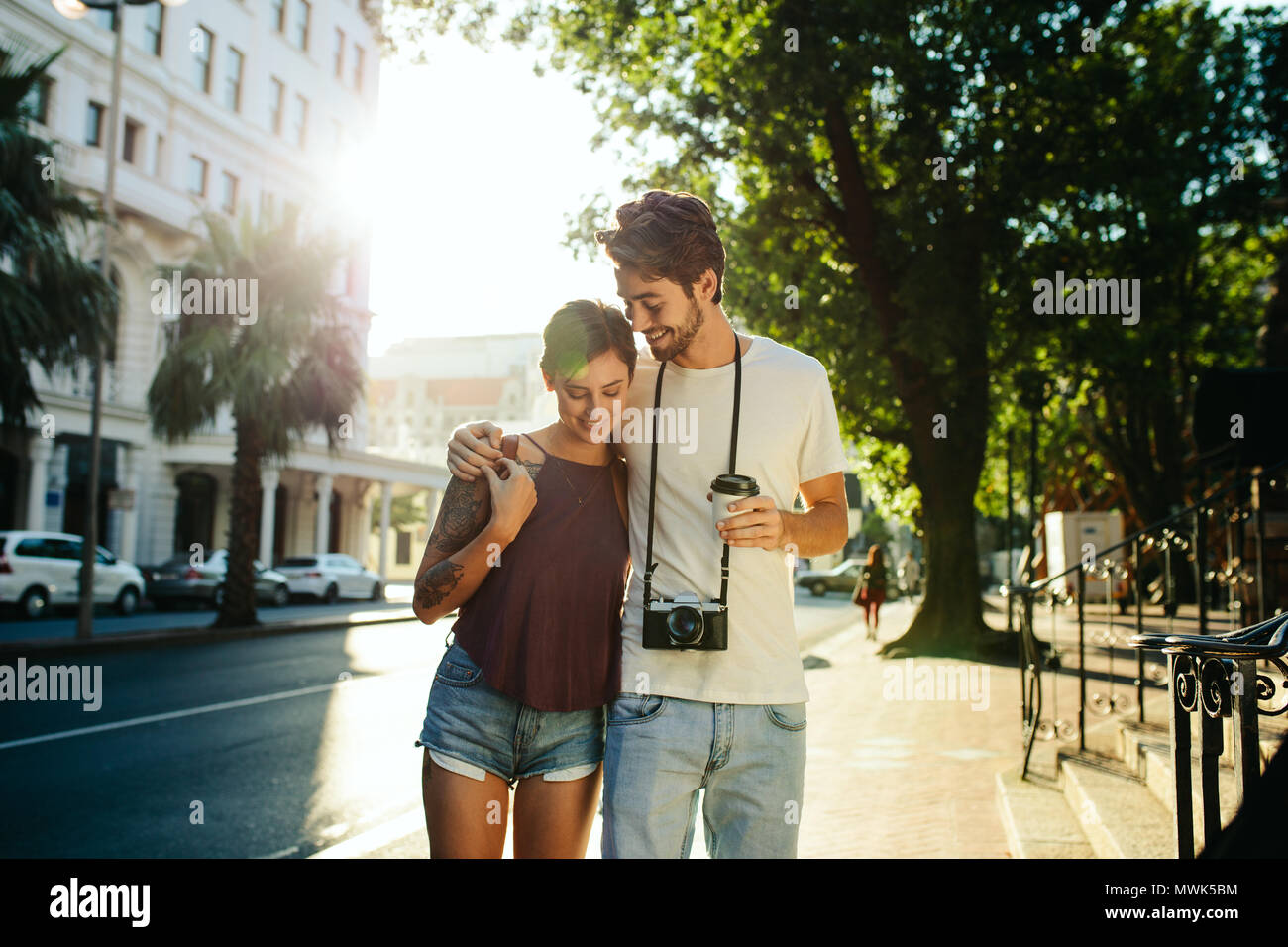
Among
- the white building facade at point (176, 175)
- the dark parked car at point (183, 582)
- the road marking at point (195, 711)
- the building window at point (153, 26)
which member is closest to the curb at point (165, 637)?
the white building facade at point (176, 175)

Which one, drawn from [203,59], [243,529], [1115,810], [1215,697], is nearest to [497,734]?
Result: [1215,697]

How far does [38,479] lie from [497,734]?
28.9 metres

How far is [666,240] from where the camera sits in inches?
94.1

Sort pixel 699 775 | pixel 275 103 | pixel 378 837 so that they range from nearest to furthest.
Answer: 1. pixel 699 775
2. pixel 378 837
3. pixel 275 103

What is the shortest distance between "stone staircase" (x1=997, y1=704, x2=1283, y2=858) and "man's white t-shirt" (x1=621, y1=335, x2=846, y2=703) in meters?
2.05

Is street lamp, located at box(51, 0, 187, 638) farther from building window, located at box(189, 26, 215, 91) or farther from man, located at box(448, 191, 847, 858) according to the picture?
building window, located at box(189, 26, 215, 91)

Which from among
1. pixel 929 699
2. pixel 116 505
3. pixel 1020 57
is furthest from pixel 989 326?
pixel 116 505

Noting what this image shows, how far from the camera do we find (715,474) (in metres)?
2.48

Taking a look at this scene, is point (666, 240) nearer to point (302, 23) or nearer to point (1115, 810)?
point (1115, 810)

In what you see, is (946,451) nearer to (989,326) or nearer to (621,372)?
(989,326)

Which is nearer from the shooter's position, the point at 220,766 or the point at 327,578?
the point at 220,766

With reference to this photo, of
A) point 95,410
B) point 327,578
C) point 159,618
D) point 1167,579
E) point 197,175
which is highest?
point 197,175

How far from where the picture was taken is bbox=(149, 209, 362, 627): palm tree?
19.0m

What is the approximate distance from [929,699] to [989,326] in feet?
18.4
